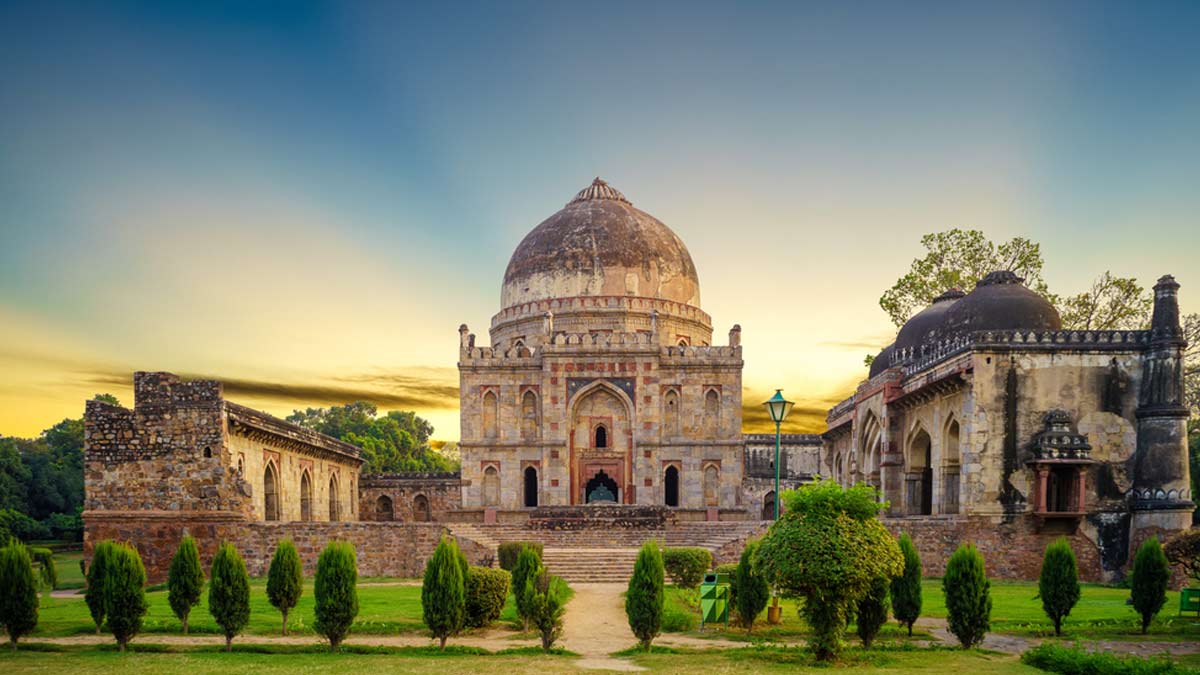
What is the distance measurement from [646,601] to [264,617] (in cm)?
715

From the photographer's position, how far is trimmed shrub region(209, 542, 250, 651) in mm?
14133

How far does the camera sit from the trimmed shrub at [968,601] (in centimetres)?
1409

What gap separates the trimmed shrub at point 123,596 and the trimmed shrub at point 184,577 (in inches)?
21.5

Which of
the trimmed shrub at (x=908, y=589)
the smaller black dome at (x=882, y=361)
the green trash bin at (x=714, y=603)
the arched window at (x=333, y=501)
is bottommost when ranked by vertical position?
the arched window at (x=333, y=501)

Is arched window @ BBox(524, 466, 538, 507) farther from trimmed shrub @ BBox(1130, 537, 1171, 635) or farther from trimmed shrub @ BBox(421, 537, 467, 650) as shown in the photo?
trimmed shrub @ BBox(1130, 537, 1171, 635)

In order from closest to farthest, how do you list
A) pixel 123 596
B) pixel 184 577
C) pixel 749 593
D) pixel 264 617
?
pixel 123 596, pixel 184 577, pixel 749 593, pixel 264 617

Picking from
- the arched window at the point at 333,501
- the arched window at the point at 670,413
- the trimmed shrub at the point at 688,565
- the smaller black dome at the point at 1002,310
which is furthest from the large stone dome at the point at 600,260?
the trimmed shrub at the point at 688,565

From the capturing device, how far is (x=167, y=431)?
2534cm

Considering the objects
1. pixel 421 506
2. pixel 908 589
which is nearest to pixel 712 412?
pixel 421 506

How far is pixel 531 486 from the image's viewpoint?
37312 mm

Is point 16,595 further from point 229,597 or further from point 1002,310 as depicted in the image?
point 1002,310

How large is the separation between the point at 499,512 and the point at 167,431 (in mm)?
13988

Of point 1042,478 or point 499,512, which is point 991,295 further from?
point 499,512

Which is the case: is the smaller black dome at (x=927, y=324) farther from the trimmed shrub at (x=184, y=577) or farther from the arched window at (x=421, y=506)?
the trimmed shrub at (x=184, y=577)
